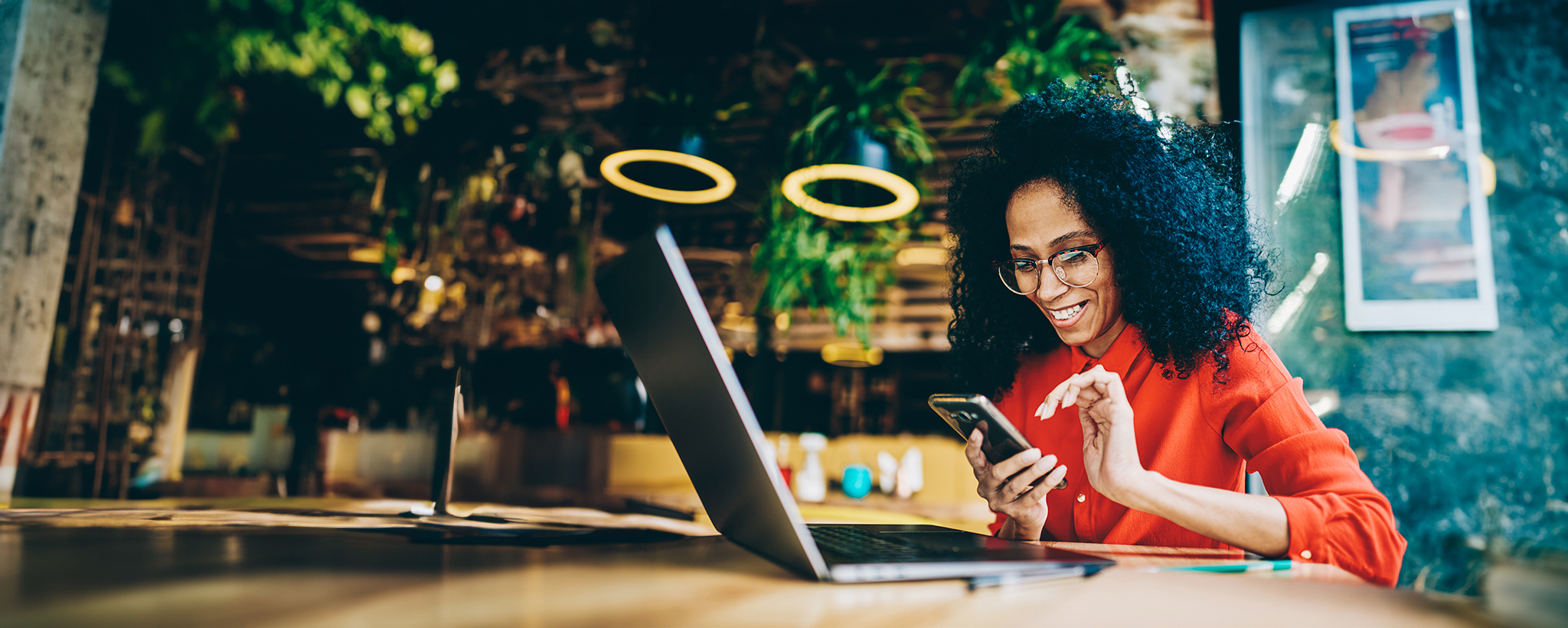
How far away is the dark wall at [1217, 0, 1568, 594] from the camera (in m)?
1.75

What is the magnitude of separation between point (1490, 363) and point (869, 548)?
1910 millimetres

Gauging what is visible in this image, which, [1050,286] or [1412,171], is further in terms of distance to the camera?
[1412,171]

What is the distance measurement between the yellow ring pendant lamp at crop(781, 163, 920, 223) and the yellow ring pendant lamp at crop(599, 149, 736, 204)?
23cm

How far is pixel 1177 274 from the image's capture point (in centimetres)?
129

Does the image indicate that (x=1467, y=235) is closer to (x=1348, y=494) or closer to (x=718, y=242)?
(x=1348, y=494)

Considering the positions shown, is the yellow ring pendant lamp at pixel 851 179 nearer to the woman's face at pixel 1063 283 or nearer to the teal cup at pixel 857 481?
the woman's face at pixel 1063 283

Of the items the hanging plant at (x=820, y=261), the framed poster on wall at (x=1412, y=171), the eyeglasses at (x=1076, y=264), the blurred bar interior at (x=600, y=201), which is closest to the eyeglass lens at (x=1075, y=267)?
the eyeglasses at (x=1076, y=264)

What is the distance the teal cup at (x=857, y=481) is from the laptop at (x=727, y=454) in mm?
3620

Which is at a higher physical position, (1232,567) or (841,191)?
(841,191)

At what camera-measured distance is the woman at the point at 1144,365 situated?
970 mm

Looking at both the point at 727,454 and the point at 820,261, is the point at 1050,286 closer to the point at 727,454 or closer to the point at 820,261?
the point at 727,454

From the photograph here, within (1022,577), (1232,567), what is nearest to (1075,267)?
(1232,567)

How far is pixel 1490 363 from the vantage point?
1781mm

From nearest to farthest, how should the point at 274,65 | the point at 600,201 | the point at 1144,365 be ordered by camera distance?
the point at 1144,365 → the point at 274,65 → the point at 600,201
